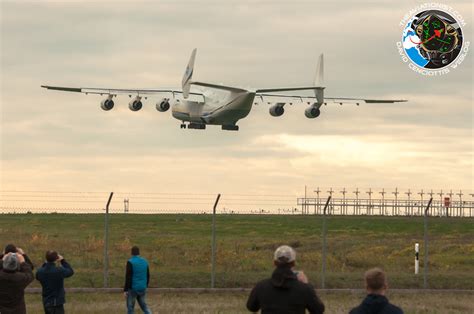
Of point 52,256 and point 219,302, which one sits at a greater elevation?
point 52,256

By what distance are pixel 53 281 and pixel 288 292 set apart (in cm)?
614

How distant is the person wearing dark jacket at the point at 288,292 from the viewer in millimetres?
10820

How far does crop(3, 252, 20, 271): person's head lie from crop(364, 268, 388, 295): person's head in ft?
17.2

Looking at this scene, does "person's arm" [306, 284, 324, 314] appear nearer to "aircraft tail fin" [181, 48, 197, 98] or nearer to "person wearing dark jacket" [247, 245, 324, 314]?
"person wearing dark jacket" [247, 245, 324, 314]

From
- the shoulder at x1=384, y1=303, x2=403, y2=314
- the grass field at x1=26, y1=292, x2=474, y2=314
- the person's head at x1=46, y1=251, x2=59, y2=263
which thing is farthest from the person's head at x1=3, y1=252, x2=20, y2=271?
the grass field at x1=26, y1=292, x2=474, y2=314

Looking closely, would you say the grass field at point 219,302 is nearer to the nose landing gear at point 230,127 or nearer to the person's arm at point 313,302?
the person's arm at point 313,302

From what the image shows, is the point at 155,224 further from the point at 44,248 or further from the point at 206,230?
the point at 44,248

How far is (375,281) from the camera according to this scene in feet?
33.5

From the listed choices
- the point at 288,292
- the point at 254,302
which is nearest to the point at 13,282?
the point at 254,302

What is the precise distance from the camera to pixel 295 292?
10.9 meters

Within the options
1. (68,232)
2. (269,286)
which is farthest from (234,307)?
(68,232)

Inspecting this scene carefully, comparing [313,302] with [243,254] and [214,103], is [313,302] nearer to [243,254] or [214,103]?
[243,254]

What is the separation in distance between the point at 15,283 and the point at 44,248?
23003 mm

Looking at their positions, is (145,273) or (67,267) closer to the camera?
(67,267)
